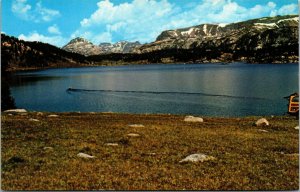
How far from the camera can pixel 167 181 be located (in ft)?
55.9

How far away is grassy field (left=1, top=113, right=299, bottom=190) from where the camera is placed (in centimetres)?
1666

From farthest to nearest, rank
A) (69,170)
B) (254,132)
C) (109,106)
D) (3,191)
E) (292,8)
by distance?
1. (109,106)
2. (254,132)
3. (292,8)
4. (69,170)
5. (3,191)

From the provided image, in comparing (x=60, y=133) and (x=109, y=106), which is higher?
(x=60, y=133)

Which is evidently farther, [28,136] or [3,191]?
[28,136]

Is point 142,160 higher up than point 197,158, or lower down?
lower down

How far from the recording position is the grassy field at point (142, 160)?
1666cm

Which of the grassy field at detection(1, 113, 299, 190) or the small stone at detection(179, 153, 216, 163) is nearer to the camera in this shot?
the grassy field at detection(1, 113, 299, 190)

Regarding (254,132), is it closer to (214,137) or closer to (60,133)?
(214,137)

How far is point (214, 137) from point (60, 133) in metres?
10.2

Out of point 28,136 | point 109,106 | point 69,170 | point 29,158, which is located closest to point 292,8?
point 69,170

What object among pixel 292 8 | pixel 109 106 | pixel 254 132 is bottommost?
pixel 109 106

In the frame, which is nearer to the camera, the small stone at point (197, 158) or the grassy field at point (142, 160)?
the grassy field at point (142, 160)

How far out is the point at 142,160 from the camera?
2052cm

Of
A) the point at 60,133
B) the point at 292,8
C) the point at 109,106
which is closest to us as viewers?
the point at 292,8
